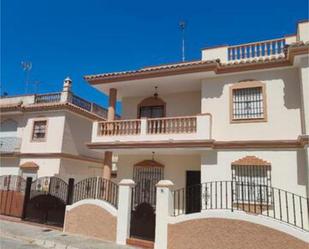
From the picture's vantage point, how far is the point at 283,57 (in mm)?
11523

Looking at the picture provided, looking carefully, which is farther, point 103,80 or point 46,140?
point 46,140

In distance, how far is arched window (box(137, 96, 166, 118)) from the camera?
50.6 feet

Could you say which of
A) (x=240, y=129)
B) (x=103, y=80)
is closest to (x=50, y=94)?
(x=103, y=80)

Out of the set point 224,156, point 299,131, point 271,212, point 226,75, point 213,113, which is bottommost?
point 271,212

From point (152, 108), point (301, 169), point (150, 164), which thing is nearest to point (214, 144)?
point (301, 169)

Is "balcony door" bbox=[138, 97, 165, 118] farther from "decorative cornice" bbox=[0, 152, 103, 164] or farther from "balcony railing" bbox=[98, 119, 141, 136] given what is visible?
"decorative cornice" bbox=[0, 152, 103, 164]

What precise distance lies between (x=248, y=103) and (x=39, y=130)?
14.5 m

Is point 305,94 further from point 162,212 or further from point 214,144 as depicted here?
point 162,212

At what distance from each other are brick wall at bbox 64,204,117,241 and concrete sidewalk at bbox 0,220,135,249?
0.88 feet

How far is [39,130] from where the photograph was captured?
790 inches

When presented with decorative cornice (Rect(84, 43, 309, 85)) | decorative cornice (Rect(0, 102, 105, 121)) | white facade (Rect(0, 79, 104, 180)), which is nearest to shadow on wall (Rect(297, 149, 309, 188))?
decorative cornice (Rect(84, 43, 309, 85))

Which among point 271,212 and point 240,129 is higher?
point 240,129

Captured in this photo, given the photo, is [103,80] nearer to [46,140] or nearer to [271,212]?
[46,140]

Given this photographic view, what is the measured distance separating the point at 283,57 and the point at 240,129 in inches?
133
